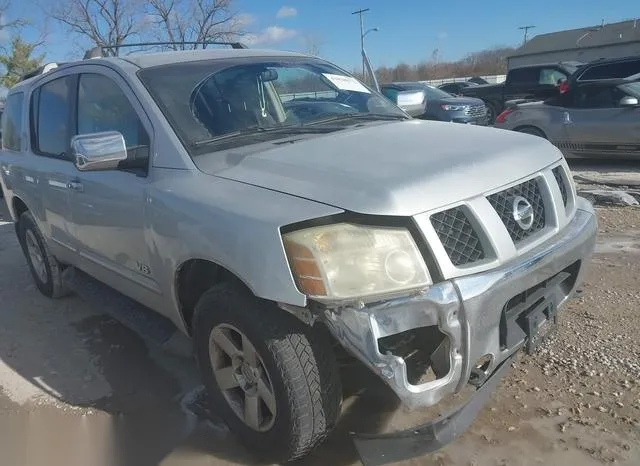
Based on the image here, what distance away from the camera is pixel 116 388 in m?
3.48

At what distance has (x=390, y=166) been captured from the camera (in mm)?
2451

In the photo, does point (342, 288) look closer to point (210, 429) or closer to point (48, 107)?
point (210, 429)

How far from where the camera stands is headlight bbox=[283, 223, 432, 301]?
211cm

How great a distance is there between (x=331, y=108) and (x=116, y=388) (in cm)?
207

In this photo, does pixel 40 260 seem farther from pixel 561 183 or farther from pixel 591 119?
pixel 591 119

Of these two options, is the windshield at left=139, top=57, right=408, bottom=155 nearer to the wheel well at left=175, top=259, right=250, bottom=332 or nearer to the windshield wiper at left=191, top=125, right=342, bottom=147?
the windshield wiper at left=191, top=125, right=342, bottom=147

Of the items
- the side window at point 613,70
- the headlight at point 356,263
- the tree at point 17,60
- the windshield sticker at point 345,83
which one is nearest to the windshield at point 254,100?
the windshield sticker at point 345,83

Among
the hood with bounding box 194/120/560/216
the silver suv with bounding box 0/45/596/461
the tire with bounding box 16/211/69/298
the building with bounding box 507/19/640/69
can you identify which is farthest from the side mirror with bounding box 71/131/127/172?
the building with bounding box 507/19/640/69

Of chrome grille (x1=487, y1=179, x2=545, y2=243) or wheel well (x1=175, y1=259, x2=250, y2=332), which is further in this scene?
wheel well (x1=175, y1=259, x2=250, y2=332)

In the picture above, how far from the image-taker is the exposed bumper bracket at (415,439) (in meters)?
2.24

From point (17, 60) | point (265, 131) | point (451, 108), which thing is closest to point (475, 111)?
point (451, 108)

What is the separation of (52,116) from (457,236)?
10.7 feet

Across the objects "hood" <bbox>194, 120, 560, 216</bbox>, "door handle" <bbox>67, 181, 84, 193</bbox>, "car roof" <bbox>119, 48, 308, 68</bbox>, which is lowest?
"door handle" <bbox>67, 181, 84, 193</bbox>

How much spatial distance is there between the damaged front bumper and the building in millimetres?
45582
